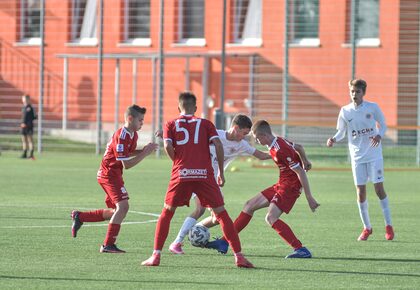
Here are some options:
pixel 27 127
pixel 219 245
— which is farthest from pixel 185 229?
pixel 27 127

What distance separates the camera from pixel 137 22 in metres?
46.2

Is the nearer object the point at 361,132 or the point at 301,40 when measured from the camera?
the point at 361,132

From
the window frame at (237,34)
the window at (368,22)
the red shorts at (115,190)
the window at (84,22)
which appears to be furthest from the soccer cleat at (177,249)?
the window at (84,22)

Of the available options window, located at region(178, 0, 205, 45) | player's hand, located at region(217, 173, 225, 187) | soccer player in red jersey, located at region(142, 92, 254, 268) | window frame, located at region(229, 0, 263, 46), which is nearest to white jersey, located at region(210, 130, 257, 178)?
player's hand, located at region(217, 173, 225, 187)

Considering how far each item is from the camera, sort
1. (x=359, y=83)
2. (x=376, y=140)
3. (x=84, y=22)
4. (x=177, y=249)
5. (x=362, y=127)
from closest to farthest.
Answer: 1. (x=177, y=249)
2. (x=359, y=83)
3. (x=376, y=140)
4. (x=362, y=127)
5. (x=84, y=22)

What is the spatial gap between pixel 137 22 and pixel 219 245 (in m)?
33.5

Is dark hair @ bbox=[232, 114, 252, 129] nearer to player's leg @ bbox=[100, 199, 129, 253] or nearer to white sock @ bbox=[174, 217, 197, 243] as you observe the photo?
white sock @ bbox=[174, 217, 197, 243]

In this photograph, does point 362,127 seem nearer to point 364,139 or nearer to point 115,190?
point 364,139

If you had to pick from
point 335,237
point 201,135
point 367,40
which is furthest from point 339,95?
point 201,135

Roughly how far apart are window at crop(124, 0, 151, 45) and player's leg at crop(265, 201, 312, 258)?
31.6 m

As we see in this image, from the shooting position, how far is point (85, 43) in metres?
46.2

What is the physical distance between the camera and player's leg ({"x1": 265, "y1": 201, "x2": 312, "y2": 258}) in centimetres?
1277

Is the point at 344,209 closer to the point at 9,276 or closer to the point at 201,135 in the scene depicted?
the point at 201,135

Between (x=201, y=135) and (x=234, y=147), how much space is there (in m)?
1.85
